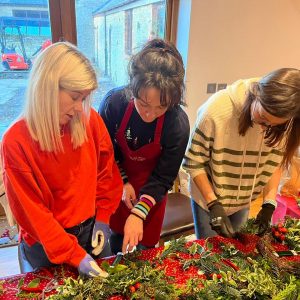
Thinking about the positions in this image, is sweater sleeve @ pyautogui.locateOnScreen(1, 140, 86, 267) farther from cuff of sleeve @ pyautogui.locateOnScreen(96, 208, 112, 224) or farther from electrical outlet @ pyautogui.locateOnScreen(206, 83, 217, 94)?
electrical outlet @ pyautogui.locateOnScreen(206, 83, 217, 94)

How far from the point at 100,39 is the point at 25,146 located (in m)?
1.66

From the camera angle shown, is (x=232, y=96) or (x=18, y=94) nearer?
(x=232, y=96)

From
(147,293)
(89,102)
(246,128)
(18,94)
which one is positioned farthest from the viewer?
(18,94)

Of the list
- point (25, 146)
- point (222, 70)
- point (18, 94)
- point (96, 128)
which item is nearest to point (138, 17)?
point (222, 70)

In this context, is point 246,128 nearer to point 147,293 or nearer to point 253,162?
point 253,162

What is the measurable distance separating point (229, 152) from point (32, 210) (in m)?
0.67

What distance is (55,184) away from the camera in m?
0.86

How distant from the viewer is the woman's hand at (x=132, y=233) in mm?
987

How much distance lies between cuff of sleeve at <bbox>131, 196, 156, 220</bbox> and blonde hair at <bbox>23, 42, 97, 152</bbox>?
381 millimetres

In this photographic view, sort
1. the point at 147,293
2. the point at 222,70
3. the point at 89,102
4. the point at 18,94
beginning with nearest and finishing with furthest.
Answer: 1. the point at 147,293
2. the point at 89,102
3. the point at 18,94
4. the point at 222,70

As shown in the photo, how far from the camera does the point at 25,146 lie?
30.4 inches

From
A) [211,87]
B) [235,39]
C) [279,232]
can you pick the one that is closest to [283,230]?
[279,232]

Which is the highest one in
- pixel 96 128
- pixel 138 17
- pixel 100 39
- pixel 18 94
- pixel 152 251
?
pixel 138 17

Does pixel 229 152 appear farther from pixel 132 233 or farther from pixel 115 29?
pixel 115 29
